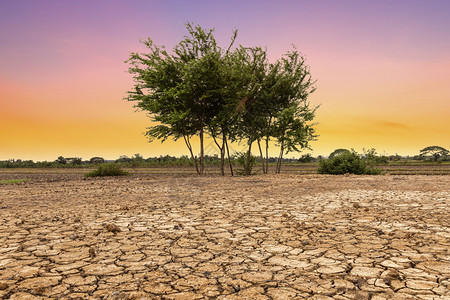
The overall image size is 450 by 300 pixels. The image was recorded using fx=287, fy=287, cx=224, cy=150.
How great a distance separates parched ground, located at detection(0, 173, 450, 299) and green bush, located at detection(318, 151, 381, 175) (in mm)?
14856

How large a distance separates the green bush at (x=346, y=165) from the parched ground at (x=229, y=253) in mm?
14856

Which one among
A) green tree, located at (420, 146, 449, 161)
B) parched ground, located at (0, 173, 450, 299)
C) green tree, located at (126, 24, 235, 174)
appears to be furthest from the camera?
green tree, located at (420, 146, 449, 161)

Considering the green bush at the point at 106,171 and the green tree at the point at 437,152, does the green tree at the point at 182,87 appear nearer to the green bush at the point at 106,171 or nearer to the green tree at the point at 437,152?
the green bush at the point at 106,171

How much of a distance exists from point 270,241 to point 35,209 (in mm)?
6327

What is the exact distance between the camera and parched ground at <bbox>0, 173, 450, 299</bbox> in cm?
281

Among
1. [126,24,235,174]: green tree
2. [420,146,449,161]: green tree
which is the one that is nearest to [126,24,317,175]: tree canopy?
[126,24,235,174]: green tree

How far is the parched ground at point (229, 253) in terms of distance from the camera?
281cm

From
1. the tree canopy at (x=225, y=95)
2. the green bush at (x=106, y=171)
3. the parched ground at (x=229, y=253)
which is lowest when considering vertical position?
the parched ground at (x=229, y=253)

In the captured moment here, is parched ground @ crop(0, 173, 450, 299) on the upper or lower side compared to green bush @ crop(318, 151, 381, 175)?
lower

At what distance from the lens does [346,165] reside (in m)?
21.3

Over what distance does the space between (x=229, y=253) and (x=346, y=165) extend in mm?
19653

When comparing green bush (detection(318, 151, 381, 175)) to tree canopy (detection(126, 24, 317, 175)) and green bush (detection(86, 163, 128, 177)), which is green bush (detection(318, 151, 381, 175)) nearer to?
tree canopy (detection(126, 24, 317, 175))

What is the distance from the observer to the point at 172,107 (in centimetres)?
2080

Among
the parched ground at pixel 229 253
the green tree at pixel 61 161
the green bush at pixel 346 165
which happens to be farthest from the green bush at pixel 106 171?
the green tree at pixel 61 161
